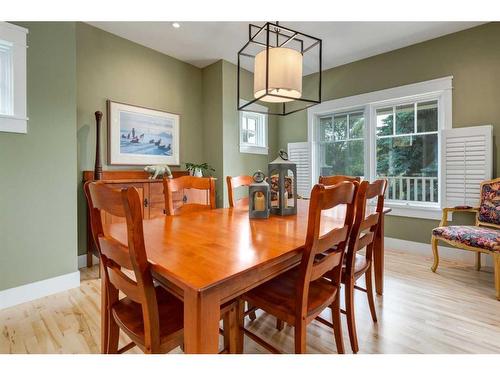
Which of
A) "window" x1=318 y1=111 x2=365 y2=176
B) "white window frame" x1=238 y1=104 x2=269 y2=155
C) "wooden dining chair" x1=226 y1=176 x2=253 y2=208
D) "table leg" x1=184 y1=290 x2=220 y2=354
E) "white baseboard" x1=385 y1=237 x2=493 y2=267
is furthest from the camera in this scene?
"white window frame" x1=238 y1=104 x2=269 y2=155

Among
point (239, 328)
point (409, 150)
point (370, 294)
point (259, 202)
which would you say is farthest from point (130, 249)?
point (409, 150)

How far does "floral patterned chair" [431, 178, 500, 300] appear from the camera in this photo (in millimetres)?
2270

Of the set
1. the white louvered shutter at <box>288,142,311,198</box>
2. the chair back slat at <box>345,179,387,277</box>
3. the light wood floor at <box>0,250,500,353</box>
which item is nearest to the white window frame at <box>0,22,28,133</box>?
the light wood floor at <box>0,250,500,353</box>

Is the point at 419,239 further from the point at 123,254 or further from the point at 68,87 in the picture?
the point at 68,87

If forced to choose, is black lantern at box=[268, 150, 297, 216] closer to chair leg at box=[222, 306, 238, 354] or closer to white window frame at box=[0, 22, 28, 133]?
chair leg at box=[222, 306, 238, 354]

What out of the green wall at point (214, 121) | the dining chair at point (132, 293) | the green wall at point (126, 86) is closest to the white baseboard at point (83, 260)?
the green wall at point (126, 86)

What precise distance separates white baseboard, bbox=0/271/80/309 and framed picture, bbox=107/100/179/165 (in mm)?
1327

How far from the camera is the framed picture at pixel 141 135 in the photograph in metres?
3.10

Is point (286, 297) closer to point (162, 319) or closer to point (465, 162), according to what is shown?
point (162, 319)

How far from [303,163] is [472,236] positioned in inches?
97.9

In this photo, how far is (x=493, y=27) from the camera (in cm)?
283

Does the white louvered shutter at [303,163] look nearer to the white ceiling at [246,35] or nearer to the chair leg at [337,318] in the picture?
the white ceiling at [246,35]
